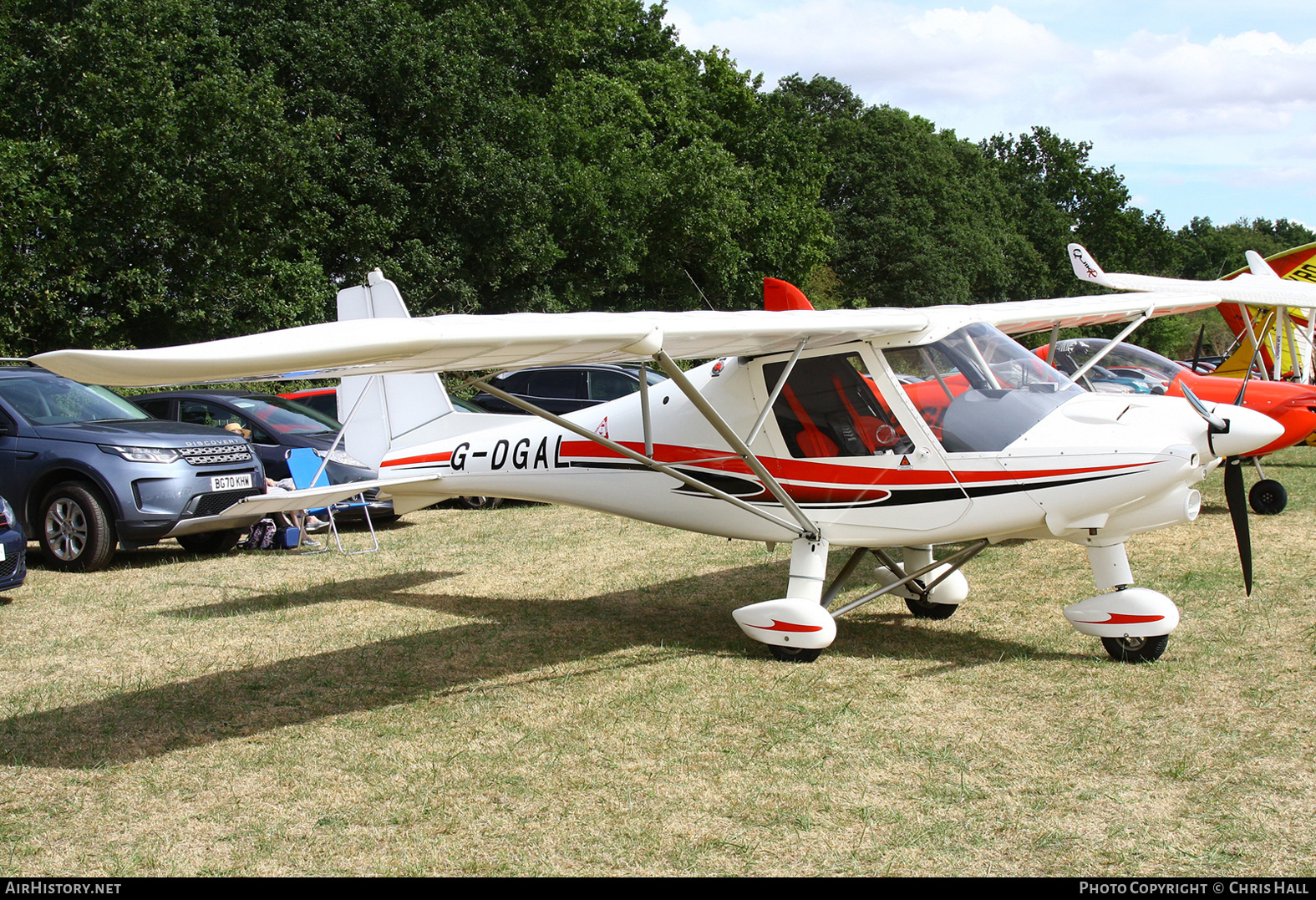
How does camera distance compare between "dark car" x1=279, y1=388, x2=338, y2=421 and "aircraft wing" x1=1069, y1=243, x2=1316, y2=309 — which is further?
"dark car" x1=279, y1=388, x2=338, y2=421

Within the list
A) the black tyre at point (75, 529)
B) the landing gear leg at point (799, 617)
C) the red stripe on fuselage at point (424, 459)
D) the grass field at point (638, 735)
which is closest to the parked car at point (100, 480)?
the black tyre at point (75, 529)

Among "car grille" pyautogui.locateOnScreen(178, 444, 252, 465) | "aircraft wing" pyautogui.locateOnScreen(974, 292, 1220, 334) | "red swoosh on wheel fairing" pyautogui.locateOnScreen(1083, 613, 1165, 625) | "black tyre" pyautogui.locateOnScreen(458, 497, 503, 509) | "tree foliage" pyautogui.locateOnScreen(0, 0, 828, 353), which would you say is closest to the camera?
"red swoosh on wheel fairing" pyautogui.locateOnScreen(1083, 613, 1165, 625)

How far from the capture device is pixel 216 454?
10039 mm

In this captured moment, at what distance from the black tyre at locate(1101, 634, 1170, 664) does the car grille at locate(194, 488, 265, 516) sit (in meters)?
7.79

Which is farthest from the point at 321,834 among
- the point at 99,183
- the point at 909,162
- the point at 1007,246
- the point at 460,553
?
the point at 1007,246

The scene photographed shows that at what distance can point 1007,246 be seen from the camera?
6731 cm

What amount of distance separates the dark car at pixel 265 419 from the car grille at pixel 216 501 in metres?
1.60

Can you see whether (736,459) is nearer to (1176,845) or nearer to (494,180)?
(1176,845)

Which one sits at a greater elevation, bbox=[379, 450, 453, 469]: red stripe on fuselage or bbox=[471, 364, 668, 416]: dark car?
bbox=[471, 364, 668, 416]: dark car

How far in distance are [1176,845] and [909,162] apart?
191 ft

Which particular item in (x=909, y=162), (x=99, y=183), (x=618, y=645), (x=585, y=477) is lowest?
(x=618, y=645)

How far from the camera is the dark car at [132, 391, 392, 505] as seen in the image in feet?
39.0

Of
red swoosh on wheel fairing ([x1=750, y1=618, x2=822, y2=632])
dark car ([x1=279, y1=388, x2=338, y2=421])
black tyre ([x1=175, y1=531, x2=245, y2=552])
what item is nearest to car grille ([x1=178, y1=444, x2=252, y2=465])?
black tyre ([x1=175, y1=531, x2=245, y2=552])

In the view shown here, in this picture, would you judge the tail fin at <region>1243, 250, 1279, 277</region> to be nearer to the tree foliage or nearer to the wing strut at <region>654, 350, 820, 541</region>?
the wing strut at <region>654, 350, 820, 541</region>
